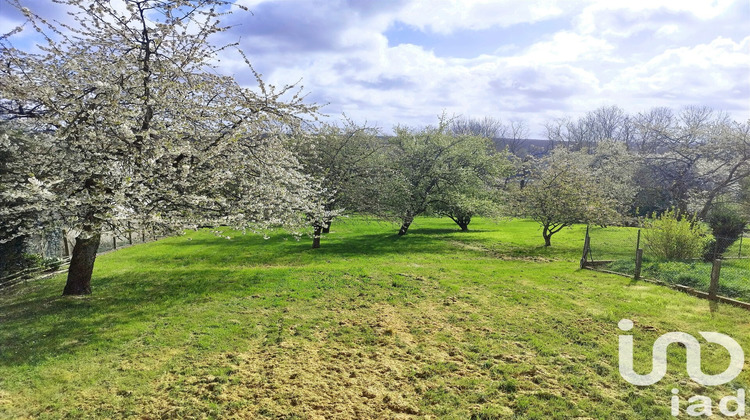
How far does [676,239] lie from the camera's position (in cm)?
1302

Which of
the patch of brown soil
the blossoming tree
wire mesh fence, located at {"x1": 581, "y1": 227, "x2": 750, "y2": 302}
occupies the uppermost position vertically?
the blossoming tree

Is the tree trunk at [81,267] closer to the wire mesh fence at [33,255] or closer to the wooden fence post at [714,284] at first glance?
the wire mesh fence at [33,255]

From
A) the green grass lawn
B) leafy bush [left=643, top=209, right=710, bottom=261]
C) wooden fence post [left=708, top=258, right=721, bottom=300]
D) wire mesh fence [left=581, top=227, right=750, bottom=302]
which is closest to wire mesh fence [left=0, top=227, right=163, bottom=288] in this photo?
the green grass lawn

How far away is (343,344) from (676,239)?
1250 centimetres

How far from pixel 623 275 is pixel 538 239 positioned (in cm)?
1034

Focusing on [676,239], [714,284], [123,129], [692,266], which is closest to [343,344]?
[123,129]

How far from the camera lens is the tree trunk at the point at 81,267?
9156 mm

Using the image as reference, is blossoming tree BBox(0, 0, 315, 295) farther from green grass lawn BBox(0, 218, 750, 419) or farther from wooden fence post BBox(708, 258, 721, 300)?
wooden fence post BBox(708, 258, 721, 300)

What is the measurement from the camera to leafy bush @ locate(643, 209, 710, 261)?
12.8 metres

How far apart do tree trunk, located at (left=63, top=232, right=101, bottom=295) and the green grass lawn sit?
434mm

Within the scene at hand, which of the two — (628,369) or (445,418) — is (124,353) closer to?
(445,418)

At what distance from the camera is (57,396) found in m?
4.93

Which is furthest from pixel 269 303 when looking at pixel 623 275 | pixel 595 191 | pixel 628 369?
pixel 595 191

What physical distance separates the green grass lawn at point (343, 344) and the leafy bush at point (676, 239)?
9.04ft
